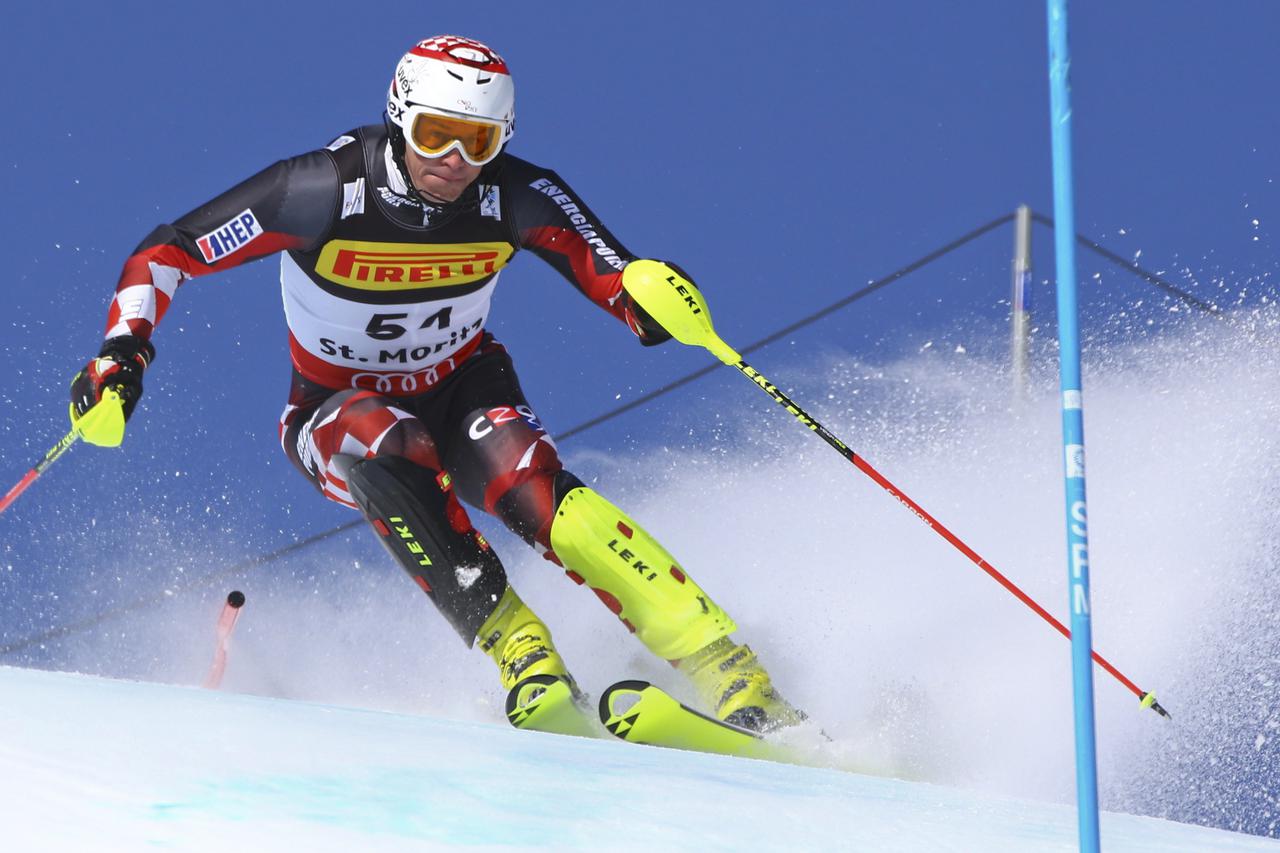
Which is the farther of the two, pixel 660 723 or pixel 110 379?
pixel 110 379

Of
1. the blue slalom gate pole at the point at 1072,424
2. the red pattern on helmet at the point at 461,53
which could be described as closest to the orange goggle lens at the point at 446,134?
the red pattern on helmet at the point at 461,53

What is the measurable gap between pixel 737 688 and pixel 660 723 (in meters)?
0.29

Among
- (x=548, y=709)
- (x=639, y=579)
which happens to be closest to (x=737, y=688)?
(x=639, y=579)

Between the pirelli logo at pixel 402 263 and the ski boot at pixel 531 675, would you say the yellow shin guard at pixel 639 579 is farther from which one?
the pirelli logo at pixel 402 263

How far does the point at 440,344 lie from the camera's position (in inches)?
117

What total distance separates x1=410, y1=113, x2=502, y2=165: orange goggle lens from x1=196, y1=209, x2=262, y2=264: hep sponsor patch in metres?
0.33

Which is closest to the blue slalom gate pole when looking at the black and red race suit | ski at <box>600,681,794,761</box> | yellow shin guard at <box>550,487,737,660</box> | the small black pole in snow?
ski at <box>600,681,794,761</box>

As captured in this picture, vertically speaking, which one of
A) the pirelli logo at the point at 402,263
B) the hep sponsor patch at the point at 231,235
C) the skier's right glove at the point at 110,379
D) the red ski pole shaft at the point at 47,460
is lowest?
the red ski pole shaft at the point at 47,460

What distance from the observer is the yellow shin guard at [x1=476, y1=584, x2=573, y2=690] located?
255cm

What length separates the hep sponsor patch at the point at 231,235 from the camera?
8.91 feet

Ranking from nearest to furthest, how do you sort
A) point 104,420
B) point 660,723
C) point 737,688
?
point 660,723, point 104,420, point 737,688

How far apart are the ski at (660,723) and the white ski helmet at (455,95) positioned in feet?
3.26

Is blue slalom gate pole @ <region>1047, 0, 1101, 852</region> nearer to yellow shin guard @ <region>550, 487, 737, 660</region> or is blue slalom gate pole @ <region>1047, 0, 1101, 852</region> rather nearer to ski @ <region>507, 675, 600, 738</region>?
ski @ <region>507, 675, 600, 738</region>

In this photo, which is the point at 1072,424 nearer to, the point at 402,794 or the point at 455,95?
the point at 402,794
